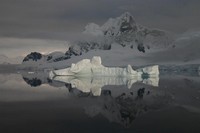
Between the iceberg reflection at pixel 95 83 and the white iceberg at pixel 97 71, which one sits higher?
the white iceberg at pixel 97 71

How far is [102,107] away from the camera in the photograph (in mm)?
29172

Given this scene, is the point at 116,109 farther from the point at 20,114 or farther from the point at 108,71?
the point at 108,71

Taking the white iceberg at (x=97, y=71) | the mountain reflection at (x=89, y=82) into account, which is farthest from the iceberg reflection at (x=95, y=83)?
the white iceberg at (x=97, y=71)

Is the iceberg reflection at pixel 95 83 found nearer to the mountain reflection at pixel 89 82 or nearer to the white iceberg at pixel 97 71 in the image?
the mountain reflection at pixel 89 82

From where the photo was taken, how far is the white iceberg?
98.1 meters

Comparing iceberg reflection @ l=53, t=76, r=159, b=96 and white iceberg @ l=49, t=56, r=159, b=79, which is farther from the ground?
white iceberg @ l=49, t=56, r=159, b=79

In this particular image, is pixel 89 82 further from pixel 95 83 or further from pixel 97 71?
pixel 97 71

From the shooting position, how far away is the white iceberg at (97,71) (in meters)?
98.1

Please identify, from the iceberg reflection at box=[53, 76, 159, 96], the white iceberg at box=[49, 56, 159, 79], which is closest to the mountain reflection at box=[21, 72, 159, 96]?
the iceberg reflection at box=[53, 76, 159, 96]

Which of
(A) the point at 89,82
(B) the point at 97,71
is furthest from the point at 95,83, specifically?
(B) the point at 97,71

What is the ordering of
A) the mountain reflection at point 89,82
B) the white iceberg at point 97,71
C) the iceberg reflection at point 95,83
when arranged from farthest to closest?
the white iceberg at point 97,71 < the mountain reflection at point 89,82 < the iceberg reflection at point 95,83

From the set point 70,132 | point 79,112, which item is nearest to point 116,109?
point 79,112

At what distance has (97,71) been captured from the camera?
104 meters

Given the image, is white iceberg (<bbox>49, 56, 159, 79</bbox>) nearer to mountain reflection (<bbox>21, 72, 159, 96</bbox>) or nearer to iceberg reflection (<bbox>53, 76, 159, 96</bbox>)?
mountain reflection (<bbox>21, 72, 159, 96</bbox>)
